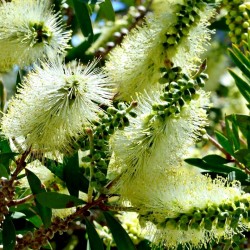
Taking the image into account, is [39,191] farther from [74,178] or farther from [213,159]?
[213,159]

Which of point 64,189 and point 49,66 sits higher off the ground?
point 49,66

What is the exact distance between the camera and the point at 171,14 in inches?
89.0

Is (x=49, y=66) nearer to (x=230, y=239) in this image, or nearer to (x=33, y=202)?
(x=33, y=202)

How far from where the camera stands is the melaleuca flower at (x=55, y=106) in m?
2.15

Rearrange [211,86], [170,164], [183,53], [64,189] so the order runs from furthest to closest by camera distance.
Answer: [211,86] < [64,189] < [183,53] < [170,164]

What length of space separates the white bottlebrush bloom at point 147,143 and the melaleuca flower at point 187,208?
0.11 feet

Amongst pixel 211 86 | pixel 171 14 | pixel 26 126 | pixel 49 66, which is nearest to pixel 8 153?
pixel 26 126

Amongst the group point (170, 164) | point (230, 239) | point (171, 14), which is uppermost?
point (171, 14)

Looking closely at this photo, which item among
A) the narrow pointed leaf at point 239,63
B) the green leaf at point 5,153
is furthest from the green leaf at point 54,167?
the narrow pointed leaf at point 239,63

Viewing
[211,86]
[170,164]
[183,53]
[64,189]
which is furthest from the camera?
[211,86]

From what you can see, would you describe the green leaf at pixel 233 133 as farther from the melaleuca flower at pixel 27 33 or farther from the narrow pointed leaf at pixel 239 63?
the melaleuca flower at pixel 27 33

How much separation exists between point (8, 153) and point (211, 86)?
2.09 metres

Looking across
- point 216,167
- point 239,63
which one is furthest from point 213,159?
point 239,63

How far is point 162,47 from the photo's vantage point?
2.27 metres
